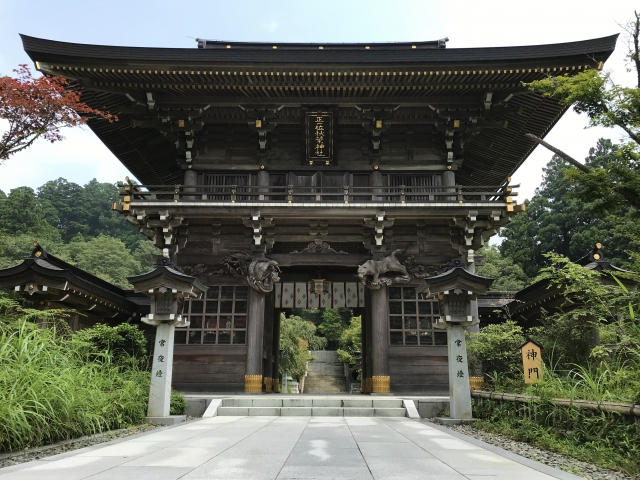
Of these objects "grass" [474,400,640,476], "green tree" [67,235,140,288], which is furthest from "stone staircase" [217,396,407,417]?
"green tree" [67,235,140,288]

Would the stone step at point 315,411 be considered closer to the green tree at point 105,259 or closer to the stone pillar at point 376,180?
the stone pillar at point 376,180

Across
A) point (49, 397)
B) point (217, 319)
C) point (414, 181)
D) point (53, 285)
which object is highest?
point (414, 181)

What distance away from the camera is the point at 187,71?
40.7 feet

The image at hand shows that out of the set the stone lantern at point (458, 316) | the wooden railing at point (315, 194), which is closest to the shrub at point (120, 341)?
the wooden railing at point (315, 194)

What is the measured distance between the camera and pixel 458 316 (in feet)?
30.3

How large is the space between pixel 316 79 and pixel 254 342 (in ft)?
25.8

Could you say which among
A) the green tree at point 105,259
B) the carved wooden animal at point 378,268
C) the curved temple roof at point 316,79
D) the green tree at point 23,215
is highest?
the green tree at point 23,215

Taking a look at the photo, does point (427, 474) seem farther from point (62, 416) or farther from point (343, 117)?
point (343, 117)

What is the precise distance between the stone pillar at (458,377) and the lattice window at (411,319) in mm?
4151

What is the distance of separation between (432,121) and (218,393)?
10567mm

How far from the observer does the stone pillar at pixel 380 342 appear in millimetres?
12742

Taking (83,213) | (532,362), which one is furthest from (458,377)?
(83,213)

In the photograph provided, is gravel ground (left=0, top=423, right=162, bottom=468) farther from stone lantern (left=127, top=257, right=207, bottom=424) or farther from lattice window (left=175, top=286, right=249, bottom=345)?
lattice window (left=175, top=286, right=249, bottom=345)

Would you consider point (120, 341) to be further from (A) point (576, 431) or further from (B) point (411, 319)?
(A) point (576, 431)
